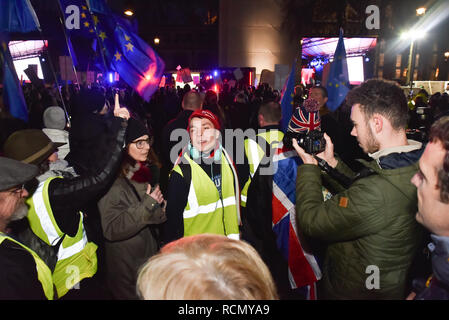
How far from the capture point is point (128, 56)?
4969 mm

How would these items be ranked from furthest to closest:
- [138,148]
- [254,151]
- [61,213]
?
1. [254,151]
2. [138,148]
3. [61,213]

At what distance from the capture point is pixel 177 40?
144 feet

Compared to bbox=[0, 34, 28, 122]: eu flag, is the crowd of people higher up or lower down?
lower down

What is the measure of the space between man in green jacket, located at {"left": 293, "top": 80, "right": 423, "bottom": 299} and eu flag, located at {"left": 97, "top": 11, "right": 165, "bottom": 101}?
11.9 ft

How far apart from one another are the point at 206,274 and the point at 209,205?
6.02 feet

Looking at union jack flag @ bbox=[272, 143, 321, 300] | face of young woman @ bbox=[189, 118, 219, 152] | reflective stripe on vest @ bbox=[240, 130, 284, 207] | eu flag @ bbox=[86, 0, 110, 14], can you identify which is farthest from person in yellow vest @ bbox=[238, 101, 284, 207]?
eu flag @ bbox=[86, 0, 110, 14]

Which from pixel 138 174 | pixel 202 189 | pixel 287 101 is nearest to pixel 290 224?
pixel 202 189

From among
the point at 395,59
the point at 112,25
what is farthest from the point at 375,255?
the point at 395,59

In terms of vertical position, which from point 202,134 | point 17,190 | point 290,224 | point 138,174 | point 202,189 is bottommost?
point 290,224

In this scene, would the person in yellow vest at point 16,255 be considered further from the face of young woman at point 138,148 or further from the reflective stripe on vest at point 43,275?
the face of young woman at point 138,148

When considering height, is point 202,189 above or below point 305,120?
below

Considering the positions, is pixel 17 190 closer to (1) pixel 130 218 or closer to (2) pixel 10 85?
(1) pixel 130 218

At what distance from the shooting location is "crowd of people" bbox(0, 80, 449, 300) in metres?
1.18

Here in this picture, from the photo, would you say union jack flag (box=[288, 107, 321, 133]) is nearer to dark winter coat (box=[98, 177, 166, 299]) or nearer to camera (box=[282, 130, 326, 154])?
camera (box=[282, 130, 326, 154])
